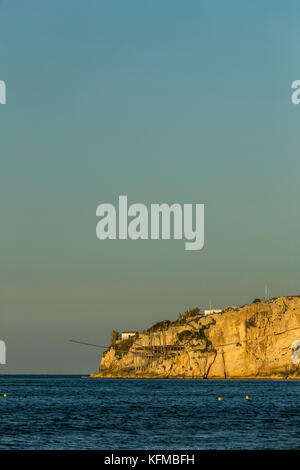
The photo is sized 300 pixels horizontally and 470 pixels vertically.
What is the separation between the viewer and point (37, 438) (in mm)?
63719

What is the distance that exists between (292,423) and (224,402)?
3914 cm

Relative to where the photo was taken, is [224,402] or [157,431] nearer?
[157,431]

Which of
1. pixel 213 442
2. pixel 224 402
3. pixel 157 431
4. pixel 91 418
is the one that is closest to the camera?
pixel 213 442

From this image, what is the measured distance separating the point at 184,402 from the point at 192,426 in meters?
42.1
